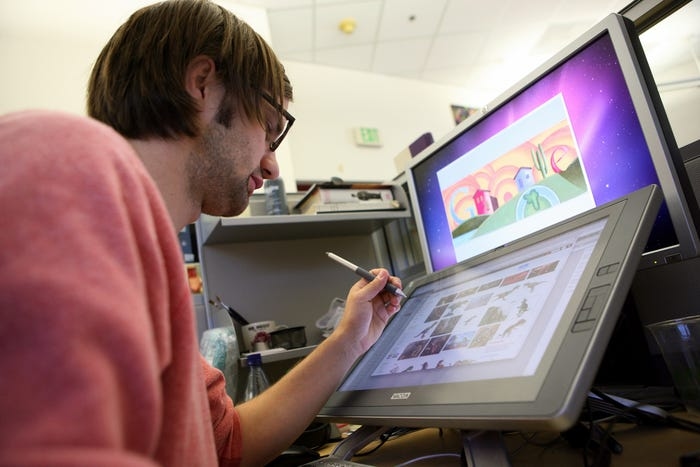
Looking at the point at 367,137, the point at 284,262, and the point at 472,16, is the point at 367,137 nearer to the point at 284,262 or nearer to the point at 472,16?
the point at 472,16

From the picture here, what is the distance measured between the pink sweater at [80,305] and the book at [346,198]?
→ 3.63 feet

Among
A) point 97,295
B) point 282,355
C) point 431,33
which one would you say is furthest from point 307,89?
point 97,295

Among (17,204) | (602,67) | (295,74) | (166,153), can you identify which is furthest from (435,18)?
(17,204)

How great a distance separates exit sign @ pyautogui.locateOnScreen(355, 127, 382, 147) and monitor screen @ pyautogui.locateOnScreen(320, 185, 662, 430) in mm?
3155

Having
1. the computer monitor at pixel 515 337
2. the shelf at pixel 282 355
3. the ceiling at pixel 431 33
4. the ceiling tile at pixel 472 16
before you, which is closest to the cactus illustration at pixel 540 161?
the computer monitor at pixel 515 337

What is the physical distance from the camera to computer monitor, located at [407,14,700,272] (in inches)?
23.8

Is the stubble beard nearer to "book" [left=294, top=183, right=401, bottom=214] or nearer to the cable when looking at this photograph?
the cable

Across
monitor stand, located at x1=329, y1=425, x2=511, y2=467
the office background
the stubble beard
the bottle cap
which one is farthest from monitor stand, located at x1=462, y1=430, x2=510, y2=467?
the office background

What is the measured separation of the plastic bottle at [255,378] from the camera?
1112 mm

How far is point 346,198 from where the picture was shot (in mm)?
1476

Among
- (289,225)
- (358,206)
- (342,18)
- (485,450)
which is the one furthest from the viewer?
(342,18)

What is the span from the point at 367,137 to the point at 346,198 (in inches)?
96.0

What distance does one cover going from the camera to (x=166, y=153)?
1.98 ft

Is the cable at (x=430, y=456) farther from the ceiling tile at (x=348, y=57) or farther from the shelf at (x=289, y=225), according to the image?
the ceiling tile at (x=348, y=57)
